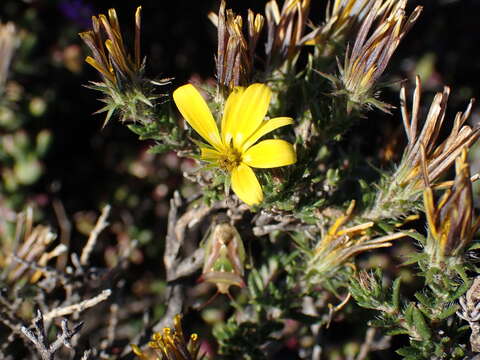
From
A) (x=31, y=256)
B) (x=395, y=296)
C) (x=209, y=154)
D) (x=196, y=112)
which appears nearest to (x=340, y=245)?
(x=395, y=296)

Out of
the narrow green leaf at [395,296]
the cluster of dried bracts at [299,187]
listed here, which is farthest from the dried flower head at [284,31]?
the narrow green leaf at [395,296]

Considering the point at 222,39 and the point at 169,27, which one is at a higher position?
the point at 222,39

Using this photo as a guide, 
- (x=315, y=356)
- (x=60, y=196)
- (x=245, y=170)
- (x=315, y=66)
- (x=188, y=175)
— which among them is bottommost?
(x=315, y=356)

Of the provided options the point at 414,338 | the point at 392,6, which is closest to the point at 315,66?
the point at 392,6

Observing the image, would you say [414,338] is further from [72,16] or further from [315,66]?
[72,16]

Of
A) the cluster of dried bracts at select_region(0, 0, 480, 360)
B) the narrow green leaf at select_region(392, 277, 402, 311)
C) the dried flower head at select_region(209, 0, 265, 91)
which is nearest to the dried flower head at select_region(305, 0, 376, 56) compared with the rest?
the cluster of dried bracts at select_region(0, 0, 480, 360)
